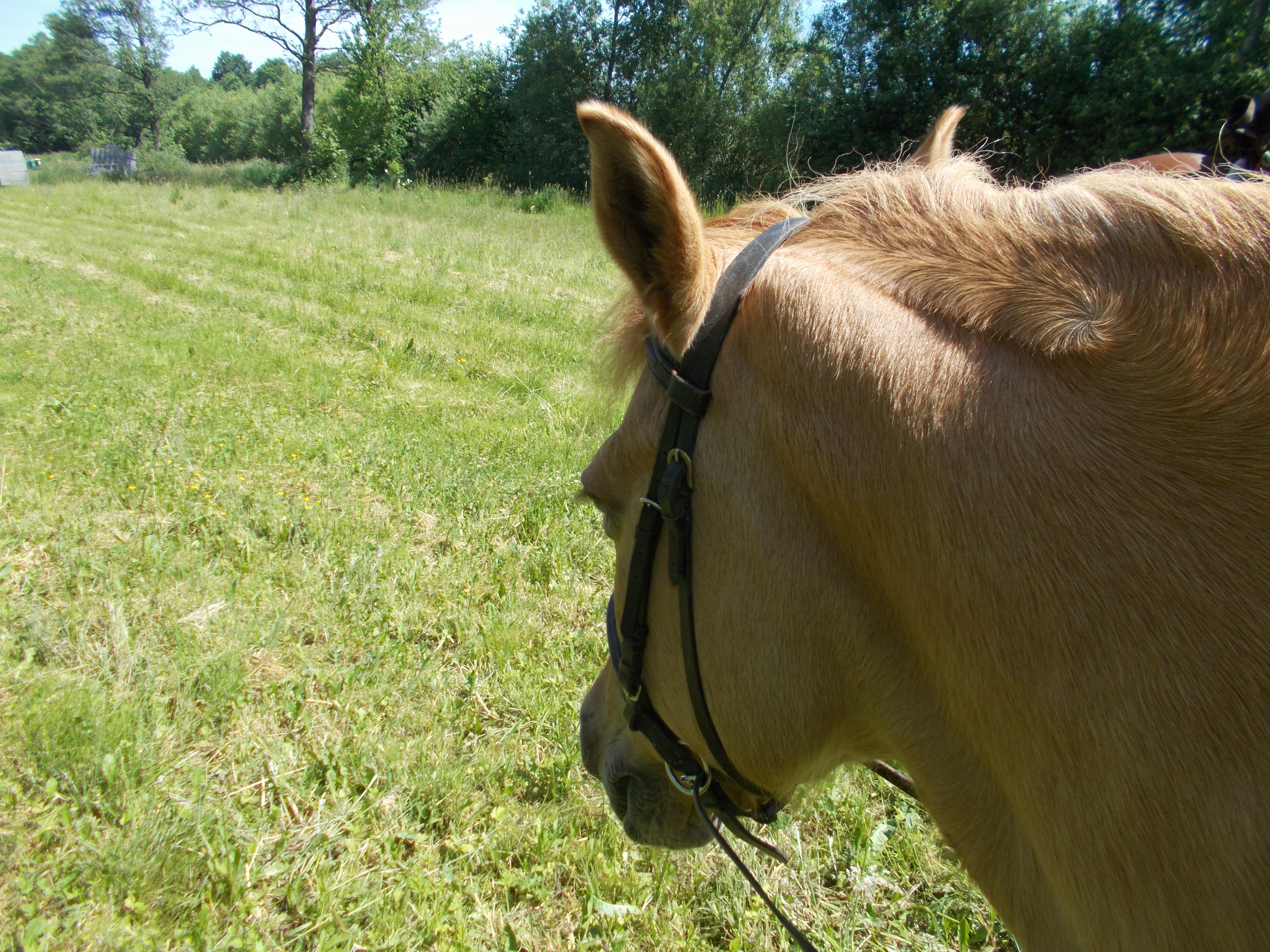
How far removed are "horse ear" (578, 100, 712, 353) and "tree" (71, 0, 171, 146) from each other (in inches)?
2063

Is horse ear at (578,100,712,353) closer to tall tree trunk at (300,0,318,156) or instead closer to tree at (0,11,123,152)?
tall tree trunk at (300,0,318,156)

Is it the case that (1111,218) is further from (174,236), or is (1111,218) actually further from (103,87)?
(103,87)

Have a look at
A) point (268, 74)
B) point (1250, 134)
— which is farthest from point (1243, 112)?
point (268, 74)

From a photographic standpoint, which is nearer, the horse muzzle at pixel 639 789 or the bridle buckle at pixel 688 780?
the bridle buckle at pixel 688 780

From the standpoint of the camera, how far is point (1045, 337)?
849 millimetres

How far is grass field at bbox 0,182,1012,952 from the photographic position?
2.00 metres

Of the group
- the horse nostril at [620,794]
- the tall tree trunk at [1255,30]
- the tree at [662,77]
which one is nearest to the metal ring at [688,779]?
the horse nostril at [620,794]

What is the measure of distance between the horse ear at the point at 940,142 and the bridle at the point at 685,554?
19.3 inches

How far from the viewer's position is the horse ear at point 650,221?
104cm

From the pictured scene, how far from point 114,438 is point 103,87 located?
6824cm

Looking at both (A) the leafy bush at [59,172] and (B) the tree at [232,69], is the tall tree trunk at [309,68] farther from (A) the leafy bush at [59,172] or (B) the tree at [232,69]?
(B) the tree at [232,69]

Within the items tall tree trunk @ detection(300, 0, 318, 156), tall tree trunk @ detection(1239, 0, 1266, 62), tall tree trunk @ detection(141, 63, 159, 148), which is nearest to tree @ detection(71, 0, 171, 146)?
tall tree trunk @ detection(141, 63, 159, 148)

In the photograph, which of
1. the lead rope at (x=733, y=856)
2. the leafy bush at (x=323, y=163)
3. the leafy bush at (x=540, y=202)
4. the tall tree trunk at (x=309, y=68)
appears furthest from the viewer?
the tall tree trunk at (x=309, y=68)

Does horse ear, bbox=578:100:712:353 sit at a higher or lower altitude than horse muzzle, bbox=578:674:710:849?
higher
